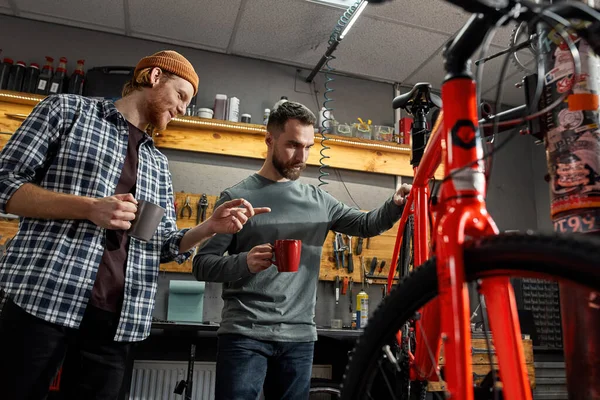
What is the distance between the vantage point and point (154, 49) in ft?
11.9

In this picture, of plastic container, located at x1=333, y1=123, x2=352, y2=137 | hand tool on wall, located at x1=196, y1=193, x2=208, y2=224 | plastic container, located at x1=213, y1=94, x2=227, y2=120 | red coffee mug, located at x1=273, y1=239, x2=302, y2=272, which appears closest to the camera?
red coffee mug, located at x1=273, y1=239, x2=302, y2=272

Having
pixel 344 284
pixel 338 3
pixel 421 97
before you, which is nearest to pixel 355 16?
pixel 338 3

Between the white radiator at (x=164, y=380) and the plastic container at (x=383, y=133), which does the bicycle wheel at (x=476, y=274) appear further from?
the plastic container at (x=383, y=133)

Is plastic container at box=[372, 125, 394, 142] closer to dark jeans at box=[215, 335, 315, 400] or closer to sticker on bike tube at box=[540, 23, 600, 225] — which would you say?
dark jeans at box=[215, 335, 315, 400]

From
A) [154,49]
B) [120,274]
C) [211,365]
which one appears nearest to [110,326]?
[120,274]

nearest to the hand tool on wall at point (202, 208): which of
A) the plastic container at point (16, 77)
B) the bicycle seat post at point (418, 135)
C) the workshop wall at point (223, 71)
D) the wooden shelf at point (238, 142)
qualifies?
the wooden shelf at point (238, 142)

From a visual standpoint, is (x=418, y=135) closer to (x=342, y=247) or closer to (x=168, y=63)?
(x=168, y=63)

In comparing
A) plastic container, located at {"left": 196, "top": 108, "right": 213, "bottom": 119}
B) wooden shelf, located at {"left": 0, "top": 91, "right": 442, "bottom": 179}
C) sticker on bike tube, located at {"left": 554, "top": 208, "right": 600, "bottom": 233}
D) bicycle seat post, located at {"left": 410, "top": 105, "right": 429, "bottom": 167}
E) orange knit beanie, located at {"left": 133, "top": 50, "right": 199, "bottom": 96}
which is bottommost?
sticker on bike tube, located at {"left": 554, "top": 208, "right": 600, "bottom": 233}

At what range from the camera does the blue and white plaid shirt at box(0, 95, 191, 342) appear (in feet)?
3.65

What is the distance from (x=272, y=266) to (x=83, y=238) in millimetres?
559

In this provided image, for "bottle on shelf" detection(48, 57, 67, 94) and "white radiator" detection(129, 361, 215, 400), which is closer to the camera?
"white radiator" detection(129, 361, 215, 400)

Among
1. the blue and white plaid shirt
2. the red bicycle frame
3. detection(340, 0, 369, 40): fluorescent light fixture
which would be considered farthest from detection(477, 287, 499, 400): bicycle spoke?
detection(340, 0, 369, 40): fluorescent light fixture

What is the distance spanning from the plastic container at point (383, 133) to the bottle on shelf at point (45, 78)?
2455mm

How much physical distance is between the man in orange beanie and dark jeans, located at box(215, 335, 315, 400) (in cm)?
25
